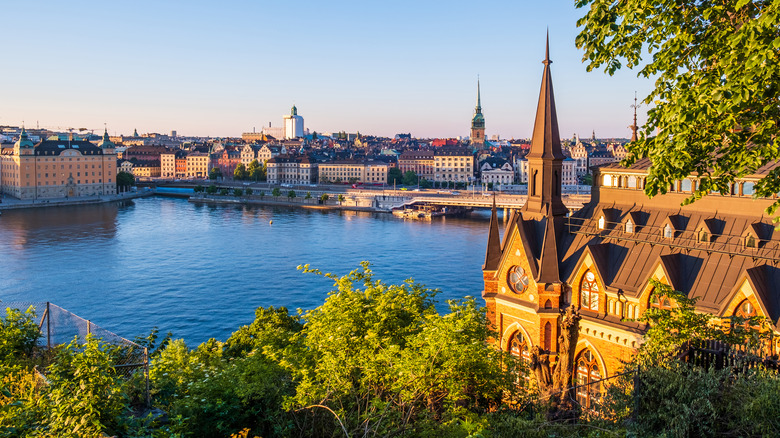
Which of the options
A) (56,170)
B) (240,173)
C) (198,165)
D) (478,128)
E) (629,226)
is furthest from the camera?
(478,128)

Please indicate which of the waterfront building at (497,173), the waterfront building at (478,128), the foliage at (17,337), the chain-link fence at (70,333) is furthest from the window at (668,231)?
the waterfront building at (478,128)

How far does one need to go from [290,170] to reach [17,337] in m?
118

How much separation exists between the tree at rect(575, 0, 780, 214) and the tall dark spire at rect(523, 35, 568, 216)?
11.0 meters

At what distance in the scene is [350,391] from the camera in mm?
9102

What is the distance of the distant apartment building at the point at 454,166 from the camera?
128m

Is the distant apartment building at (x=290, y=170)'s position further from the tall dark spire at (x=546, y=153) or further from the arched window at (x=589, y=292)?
the arched window at (x=589, y=292)

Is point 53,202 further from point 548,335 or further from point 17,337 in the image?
point 548,335

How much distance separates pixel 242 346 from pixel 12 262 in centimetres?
3401

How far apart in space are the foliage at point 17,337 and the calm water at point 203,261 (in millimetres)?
15236

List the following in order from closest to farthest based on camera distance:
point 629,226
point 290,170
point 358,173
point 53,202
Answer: point 629,226, point 53,202, point 358,173, point 290,170

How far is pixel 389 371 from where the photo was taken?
9.16 metres

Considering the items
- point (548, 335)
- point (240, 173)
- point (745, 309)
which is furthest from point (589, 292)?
point (240, 173)

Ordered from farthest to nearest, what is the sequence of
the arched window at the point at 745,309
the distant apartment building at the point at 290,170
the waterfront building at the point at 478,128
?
the waterfront building at the point at 478,128, the distant apartment building at the point at 290,170, the arched window at the point at 745,309

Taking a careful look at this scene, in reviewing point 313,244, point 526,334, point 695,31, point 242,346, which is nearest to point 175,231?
point 313,244
